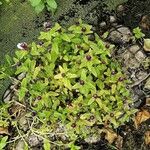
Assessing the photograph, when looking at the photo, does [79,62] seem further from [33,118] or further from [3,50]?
[3,50]

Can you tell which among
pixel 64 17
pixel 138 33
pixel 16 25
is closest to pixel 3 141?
pixel 16 25

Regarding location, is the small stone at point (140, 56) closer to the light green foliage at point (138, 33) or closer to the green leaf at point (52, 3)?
the light green foliage at point (138, 33)

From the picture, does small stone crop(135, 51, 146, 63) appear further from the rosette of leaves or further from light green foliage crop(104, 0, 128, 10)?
light green foliage crop(104, 0, 128, 10)

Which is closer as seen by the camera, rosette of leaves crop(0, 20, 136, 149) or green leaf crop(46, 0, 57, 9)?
rosette of leaves crop(0, 20, 136, 149)

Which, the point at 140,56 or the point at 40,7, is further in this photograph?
the point at 40,7

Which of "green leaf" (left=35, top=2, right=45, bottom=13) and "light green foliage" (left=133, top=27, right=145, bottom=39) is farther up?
"green leaf" (left=35, top=2, right=45, bottom=13)

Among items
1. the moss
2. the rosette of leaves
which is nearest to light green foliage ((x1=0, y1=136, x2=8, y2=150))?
the rosette of leaves

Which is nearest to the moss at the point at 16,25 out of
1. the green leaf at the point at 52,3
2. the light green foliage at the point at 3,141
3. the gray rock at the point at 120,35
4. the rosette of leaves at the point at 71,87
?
the green leaf at the point at 52,3

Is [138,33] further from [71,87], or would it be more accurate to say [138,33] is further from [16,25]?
[16,25]
